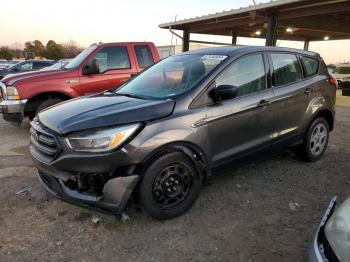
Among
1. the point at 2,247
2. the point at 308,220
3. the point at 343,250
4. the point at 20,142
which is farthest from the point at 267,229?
the point at 20,142

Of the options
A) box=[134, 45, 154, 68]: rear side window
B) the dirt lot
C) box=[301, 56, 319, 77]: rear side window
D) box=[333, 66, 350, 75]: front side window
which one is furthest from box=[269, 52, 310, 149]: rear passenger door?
box=[333, 66, 350, 75]: front side window

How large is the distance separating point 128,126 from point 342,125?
273 inches

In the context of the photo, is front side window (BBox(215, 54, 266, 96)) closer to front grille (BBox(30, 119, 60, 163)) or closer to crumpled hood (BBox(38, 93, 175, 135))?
crumpled hood (BBox(38, 93, 175, 135))

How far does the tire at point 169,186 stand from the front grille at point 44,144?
88 centimetres

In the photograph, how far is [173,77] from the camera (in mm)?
4133

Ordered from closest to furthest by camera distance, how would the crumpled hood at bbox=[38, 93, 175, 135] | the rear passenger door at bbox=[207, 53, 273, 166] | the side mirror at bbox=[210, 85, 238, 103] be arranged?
1. the crumpled hood at bbox=[38, 93, 175, 135]
2. the side mirror at bbox=[210, 85, 238, 103]
3. the rear passenger door at bbox=[207, 53, 273, 166]

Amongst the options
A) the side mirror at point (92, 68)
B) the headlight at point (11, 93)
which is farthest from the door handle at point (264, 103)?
the headlight at point (11, 93)

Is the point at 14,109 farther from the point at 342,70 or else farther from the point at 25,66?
the point at 342,70

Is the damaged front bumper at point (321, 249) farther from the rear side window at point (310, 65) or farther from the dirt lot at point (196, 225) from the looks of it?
the rear side window at point (310, 65)

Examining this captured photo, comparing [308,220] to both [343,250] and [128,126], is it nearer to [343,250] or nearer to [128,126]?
[343,250]

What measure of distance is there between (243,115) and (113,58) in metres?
4.16

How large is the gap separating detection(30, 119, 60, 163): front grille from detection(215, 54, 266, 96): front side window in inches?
70.4

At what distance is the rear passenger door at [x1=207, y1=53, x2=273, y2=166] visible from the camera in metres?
3.76

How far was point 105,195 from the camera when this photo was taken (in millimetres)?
3057
